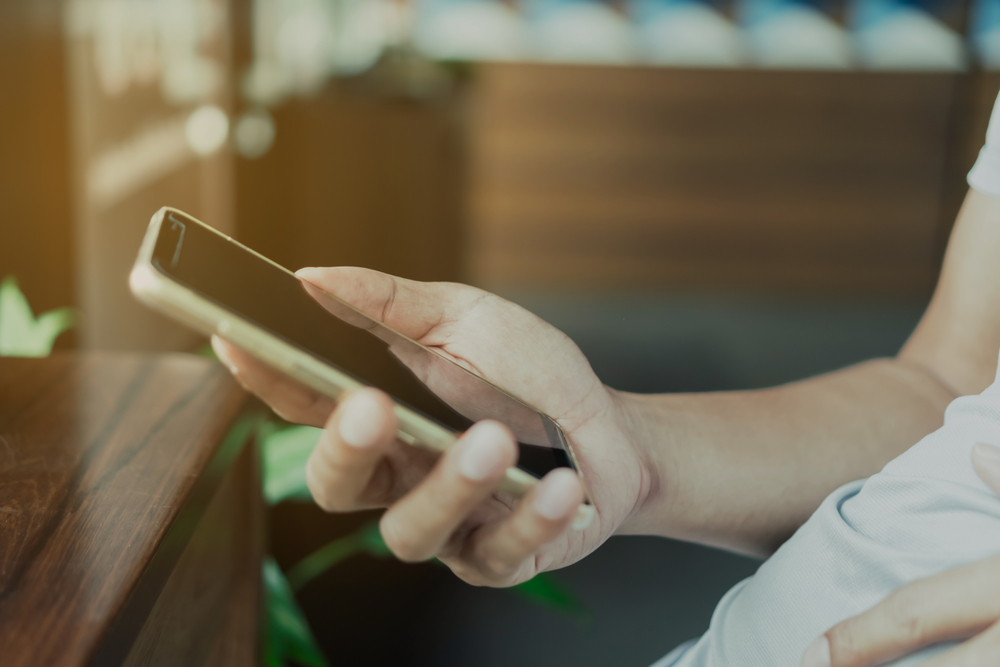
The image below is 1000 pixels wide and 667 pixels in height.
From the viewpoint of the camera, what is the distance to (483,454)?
9.4 inches

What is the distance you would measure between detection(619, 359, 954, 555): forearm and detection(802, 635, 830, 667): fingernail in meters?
0.09

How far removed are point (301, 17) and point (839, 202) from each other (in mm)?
1776

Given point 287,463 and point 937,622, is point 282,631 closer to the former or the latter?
point 287,463

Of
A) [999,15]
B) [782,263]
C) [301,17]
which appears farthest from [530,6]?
[999,15]

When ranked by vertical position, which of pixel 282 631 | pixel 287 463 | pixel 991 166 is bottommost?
pixel 282 631

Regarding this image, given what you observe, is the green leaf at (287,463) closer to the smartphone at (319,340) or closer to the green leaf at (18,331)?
the green leaf at (18,331)

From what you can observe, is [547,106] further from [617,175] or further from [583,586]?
[583,586]

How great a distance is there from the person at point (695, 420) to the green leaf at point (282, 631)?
1.06 feet

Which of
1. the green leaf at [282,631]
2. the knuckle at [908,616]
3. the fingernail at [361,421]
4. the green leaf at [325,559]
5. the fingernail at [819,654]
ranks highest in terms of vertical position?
the fingernail at [361,421]

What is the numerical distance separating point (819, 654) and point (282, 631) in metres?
0.45

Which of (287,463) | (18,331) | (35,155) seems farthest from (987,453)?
(35,155)

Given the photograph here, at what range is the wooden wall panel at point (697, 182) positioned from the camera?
8.30 ft

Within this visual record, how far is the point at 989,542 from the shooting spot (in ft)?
0.82

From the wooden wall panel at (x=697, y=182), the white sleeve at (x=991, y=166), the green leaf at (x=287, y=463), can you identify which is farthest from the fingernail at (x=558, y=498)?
the wooden wall panel at (x=697, y=182)
